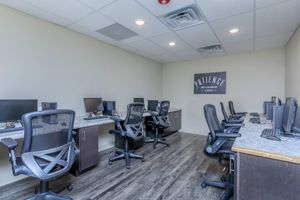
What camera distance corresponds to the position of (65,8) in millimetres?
2303

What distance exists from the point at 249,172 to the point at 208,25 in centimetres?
241

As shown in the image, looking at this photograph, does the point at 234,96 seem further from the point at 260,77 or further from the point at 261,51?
the point at 261,51

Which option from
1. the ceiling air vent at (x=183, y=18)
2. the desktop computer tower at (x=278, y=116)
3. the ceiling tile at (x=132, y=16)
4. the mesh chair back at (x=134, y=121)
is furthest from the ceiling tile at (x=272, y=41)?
the mesh chair back at (x=134, y=121)

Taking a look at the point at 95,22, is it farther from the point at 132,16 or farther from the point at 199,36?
the point at 199,36

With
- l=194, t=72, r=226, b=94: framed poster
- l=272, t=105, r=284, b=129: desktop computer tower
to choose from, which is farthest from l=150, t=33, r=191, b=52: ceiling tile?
l=272, t=105, r=284, b=129: desktop computer tower

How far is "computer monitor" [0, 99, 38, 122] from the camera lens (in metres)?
1.98

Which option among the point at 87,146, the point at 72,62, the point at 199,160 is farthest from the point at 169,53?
the point at 87,146

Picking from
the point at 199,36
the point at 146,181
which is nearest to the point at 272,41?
the point at 199,36

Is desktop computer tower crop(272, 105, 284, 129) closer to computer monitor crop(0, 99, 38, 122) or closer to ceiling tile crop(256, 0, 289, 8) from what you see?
ceiling tile crop(256, 0, 289, 8)

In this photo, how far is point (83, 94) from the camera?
3.27m

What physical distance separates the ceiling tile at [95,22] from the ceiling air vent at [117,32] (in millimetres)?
120

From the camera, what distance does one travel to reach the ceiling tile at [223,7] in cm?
212

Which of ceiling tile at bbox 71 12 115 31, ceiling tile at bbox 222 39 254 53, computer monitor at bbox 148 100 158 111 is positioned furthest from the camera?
computer monitor at bbox 148 100 158 111

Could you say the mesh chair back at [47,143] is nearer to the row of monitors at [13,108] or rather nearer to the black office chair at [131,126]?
the row of monitors at [13,108]
